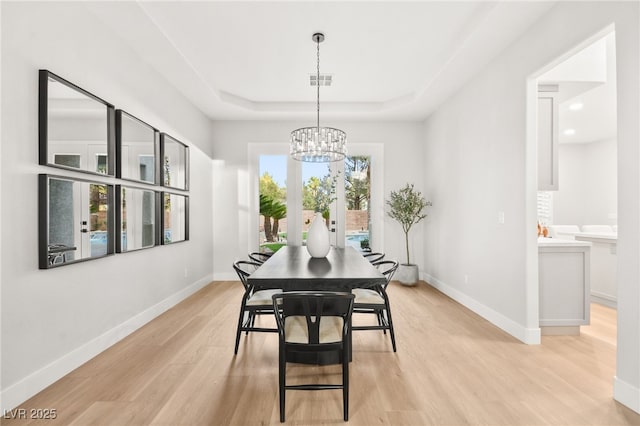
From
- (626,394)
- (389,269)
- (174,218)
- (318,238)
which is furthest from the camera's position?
(174,218)

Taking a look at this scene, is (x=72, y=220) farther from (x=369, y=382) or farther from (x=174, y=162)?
(x=369, y=382)

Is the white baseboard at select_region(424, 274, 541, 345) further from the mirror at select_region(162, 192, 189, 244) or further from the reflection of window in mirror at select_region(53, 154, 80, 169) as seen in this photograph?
the reflection of window in mirror at select_region(53, 154, 80, 169)

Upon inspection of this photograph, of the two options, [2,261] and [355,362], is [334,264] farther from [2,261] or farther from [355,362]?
[2,261]

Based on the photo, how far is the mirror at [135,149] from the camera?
3117 mm

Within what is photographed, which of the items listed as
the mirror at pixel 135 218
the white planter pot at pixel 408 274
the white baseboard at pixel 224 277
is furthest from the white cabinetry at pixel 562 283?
the white baseboard at pixel 224 277

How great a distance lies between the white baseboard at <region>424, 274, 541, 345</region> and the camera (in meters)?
3.04

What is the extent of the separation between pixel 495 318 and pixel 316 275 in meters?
2.28

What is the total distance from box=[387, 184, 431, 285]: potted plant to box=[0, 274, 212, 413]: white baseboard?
11.1ft

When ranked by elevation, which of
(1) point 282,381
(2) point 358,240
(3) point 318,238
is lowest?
(1) point 282,381

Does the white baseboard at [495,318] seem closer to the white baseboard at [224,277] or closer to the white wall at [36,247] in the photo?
the white baseboard at [224,277]

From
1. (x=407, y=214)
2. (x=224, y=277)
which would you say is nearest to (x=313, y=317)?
(x=407, y=214)

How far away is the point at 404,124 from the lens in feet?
19.7

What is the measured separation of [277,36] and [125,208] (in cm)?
215

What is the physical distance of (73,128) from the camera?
2.54m
